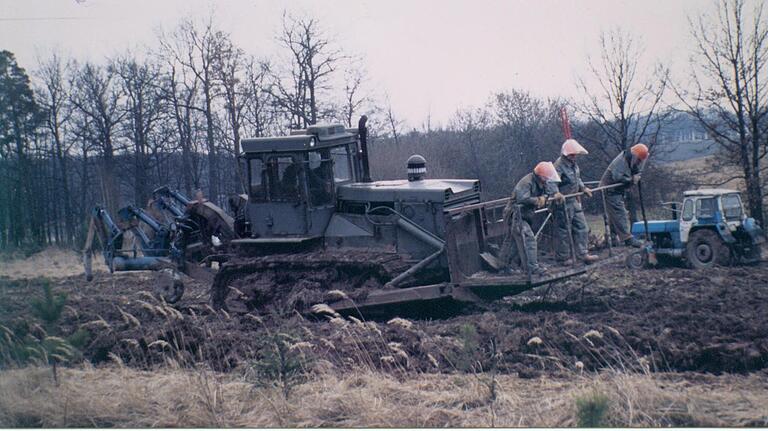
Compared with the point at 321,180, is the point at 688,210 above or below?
below

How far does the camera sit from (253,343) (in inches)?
323

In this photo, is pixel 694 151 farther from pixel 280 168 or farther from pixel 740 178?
pixel 280 168

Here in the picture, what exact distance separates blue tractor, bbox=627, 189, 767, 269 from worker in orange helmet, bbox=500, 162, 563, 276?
641 centimetres

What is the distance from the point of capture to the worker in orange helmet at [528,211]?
28.9 ft

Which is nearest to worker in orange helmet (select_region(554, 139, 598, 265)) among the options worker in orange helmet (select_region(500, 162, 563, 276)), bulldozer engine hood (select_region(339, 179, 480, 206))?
worker in orange helmet (select_region(500, 162, 563, 276))

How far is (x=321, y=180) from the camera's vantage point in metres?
10.3

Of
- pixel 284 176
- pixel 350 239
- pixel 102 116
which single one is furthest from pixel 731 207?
pixel 102 116

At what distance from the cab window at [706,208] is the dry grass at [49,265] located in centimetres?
1306

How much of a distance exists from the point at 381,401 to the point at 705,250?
38.1 feet

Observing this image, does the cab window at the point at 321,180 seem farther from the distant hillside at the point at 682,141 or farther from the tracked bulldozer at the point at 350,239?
the distant hillside at the point at 682,141

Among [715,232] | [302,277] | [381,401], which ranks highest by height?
[302,277]

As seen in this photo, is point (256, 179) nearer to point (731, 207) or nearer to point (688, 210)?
point (688, 210)

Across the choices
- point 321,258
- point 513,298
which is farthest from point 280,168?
point 513,298

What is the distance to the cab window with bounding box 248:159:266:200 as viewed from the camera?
1035 cm
